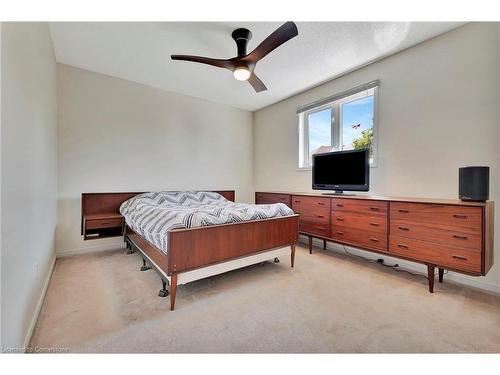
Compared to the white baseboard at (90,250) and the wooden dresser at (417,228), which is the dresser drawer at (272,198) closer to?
the wooden dresser at (417,228)

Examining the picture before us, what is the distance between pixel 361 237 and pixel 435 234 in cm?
71

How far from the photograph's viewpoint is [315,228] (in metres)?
3.12

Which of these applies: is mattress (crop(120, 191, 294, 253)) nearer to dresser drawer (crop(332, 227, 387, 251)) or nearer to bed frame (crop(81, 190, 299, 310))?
bed frame (crop(81, 190, 299, 310))

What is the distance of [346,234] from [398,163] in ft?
3.54

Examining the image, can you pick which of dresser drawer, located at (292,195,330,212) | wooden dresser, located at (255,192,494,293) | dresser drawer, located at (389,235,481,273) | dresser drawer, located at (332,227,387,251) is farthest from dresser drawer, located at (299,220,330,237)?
dresser drawer, located at (389,235,481,273)

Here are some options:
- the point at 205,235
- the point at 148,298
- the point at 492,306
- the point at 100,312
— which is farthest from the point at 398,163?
the point at 100,312

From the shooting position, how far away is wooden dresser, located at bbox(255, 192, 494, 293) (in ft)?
6.04

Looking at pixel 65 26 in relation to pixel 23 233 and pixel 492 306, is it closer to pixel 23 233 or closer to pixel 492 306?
pixel 23 233

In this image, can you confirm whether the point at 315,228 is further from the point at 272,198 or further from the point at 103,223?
the point at 103,223

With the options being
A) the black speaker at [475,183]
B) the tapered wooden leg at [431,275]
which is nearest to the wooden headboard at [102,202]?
the tapered wooden leg at [431,275]

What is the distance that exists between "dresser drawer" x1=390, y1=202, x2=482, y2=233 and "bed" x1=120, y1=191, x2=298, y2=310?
1.08m

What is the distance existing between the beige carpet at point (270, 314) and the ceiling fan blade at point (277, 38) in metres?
2.20

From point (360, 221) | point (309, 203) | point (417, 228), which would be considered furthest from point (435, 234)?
point (309, 203)

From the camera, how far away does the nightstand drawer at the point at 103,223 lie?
2926mm
